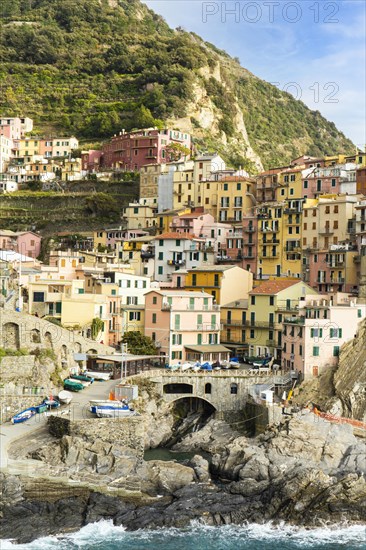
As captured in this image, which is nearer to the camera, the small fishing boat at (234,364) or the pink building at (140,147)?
the small fishing boat at (234,364)

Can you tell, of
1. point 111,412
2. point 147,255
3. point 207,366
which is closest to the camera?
point 111,412

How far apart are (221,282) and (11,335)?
758 inches

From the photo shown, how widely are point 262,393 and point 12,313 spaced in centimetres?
1538

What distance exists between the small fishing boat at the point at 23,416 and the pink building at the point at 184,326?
1379 centimetres

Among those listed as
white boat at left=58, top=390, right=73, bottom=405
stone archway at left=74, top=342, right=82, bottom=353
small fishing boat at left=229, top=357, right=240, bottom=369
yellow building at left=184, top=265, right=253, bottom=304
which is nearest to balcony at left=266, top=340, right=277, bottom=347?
small fishing boat at left=229, top=357, right=240, bottom=369

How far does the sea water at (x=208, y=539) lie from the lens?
36.0 metres

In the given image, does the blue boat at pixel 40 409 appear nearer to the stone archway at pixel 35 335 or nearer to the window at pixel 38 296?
the stone archway at pixel 35 335

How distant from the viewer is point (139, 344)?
195 ft

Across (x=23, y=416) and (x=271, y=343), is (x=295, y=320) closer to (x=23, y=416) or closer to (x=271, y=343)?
(x=271, y=343)

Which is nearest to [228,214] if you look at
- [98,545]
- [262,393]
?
[262,393]

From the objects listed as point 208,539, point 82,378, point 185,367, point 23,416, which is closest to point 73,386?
point 82,378

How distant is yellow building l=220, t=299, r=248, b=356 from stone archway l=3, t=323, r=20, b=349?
54.1 ft

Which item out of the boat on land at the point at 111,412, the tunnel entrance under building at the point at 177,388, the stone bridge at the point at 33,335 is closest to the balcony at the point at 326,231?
the tunnel entrance under building at the point at 177,388

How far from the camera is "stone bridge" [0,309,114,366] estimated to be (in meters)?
53.1
